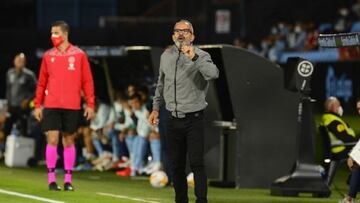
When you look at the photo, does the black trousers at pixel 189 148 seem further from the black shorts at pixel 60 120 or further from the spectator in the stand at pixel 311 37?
the spectator in the stand at pixel 311 37

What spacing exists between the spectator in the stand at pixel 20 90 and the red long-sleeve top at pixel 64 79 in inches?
257

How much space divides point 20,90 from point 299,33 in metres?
11.6

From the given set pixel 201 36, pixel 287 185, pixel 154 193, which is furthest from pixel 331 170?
pixel 201 36

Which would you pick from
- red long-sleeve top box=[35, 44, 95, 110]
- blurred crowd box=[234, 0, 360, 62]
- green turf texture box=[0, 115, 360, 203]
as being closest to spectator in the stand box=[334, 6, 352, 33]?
blurred crowd box=[234, 0, 360, 62]

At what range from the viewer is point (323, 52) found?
27.5m

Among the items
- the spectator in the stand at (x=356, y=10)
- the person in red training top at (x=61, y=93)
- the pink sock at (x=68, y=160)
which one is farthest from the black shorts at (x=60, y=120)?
the spectator in the stand at (x=356, y=10)

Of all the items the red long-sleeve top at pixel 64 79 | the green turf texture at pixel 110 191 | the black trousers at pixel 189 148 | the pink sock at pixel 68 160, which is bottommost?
the green turf texture at pixel 110 191

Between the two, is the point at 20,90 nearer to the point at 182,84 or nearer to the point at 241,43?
the point at 182,84

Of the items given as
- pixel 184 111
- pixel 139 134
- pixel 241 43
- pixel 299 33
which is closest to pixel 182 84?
pixel 184 111

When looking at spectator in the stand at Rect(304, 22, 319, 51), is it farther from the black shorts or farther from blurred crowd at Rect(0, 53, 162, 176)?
the black shorts

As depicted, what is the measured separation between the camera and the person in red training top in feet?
45.5

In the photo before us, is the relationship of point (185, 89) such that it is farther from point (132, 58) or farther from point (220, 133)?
point (132, 58)

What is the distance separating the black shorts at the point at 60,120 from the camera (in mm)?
13844

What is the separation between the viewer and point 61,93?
545 inches
